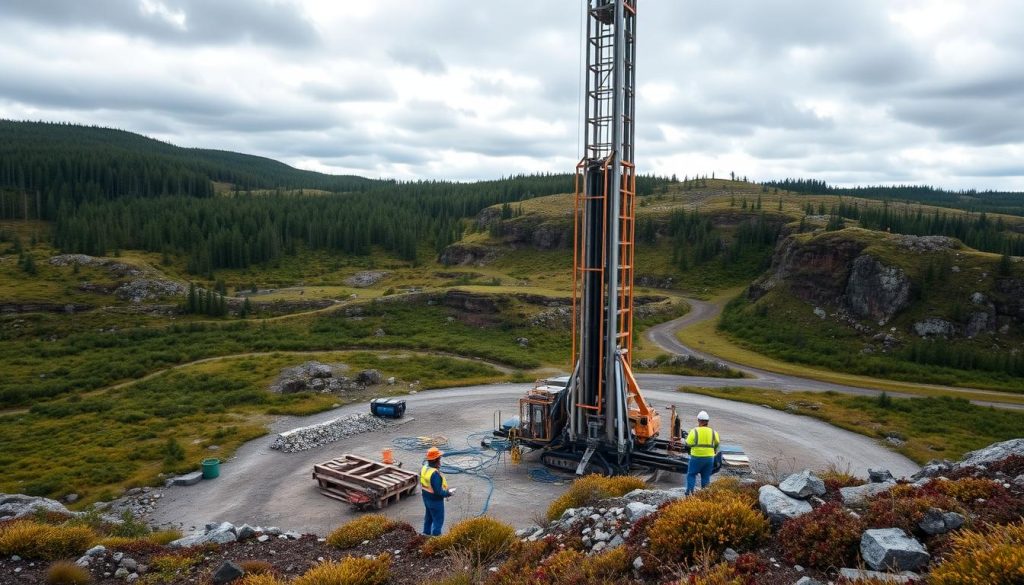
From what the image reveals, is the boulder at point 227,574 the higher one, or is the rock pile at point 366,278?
the boulder at point 227,574

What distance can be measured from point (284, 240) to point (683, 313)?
243ft

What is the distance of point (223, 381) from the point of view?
38.5m

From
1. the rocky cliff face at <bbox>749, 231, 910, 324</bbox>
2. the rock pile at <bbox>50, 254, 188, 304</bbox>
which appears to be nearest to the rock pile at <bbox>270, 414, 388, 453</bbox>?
the rocky cliff face at <bbox>749, 231, 910, 324</bbox>

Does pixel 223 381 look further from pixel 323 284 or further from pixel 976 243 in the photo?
pixel 976 243

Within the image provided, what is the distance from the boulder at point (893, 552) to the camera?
7.18 metres

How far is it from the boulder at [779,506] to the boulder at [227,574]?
894cm

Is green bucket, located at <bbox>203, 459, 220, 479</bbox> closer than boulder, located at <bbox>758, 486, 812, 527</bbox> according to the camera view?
No

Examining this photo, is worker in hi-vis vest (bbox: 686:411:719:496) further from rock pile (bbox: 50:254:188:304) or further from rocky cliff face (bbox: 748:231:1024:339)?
rock pile (bbox: 50:254:188:304)

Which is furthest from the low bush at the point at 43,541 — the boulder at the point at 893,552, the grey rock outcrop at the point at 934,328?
the grey rock outcrop at the point at 934,328

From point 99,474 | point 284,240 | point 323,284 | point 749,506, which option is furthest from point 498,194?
point 749,506

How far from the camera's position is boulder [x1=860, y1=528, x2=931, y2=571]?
283 inches

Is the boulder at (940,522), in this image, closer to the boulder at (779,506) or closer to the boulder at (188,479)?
the boulder at (779,506)

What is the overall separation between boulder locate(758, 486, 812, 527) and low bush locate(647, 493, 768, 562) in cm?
20

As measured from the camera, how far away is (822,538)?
26.4 ft
